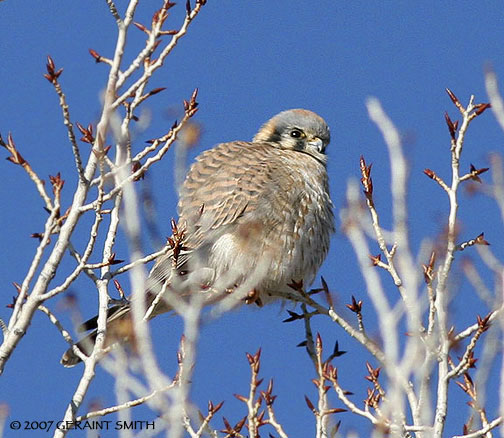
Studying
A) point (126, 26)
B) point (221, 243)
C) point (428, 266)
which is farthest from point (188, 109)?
point (221, 243)

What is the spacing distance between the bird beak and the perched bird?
1.15 ft

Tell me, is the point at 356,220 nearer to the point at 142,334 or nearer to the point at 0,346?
the point at 142,334

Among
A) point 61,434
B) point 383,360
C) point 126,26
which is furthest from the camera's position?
point 383,360

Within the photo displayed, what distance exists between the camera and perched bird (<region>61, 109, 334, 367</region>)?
5.43 meters

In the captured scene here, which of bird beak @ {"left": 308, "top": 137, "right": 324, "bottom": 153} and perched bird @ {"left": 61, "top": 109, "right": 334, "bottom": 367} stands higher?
bird beak @ {"left": 308, "top": 137, "right": 324, "bottom": 153}

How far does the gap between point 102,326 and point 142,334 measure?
1.28 feet

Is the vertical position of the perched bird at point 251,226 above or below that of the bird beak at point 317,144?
below

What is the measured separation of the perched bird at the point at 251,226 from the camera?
17.8ft

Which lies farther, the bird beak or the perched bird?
the bird beak

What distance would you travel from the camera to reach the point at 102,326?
3406 mm

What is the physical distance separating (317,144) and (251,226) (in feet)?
4.06

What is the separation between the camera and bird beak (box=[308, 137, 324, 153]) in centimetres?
655

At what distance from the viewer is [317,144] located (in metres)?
6.57

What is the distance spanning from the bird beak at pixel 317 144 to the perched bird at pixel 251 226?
350 mm
